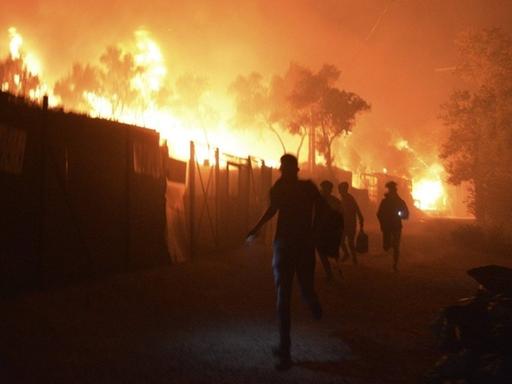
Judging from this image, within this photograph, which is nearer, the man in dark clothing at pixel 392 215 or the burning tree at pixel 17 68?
the man in dark clothing at pixel 392 215

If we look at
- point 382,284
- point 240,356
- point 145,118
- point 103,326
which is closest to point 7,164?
point 103,326

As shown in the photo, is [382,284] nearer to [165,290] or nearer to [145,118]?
[165,290]

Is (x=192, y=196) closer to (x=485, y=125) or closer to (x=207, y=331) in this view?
(x=207, y=331)

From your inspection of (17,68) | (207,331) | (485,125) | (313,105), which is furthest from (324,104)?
(207,331)

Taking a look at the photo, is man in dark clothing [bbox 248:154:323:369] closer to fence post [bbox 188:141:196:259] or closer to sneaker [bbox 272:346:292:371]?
sneaker [bbox 272:346:292:371]

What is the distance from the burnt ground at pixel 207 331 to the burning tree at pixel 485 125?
2074cm

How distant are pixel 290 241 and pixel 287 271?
0.30m

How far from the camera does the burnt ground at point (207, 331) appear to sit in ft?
15.8

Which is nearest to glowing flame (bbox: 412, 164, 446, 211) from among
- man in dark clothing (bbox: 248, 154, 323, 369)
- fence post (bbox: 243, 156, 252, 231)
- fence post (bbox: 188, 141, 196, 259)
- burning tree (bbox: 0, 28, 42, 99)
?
burning tree (bbox: 0, 28, 42, 99)

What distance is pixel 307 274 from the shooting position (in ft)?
18.3

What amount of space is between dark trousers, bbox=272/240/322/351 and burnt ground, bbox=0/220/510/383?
0.39 meters

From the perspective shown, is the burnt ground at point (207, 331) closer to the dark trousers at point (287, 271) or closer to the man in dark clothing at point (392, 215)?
the dark trousers at point (287, 271)

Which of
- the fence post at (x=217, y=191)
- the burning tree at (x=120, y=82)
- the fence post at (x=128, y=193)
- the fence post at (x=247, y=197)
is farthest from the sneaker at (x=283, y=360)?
the burning tree at (x=120, y=82)

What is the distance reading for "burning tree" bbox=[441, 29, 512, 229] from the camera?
1144 inches
